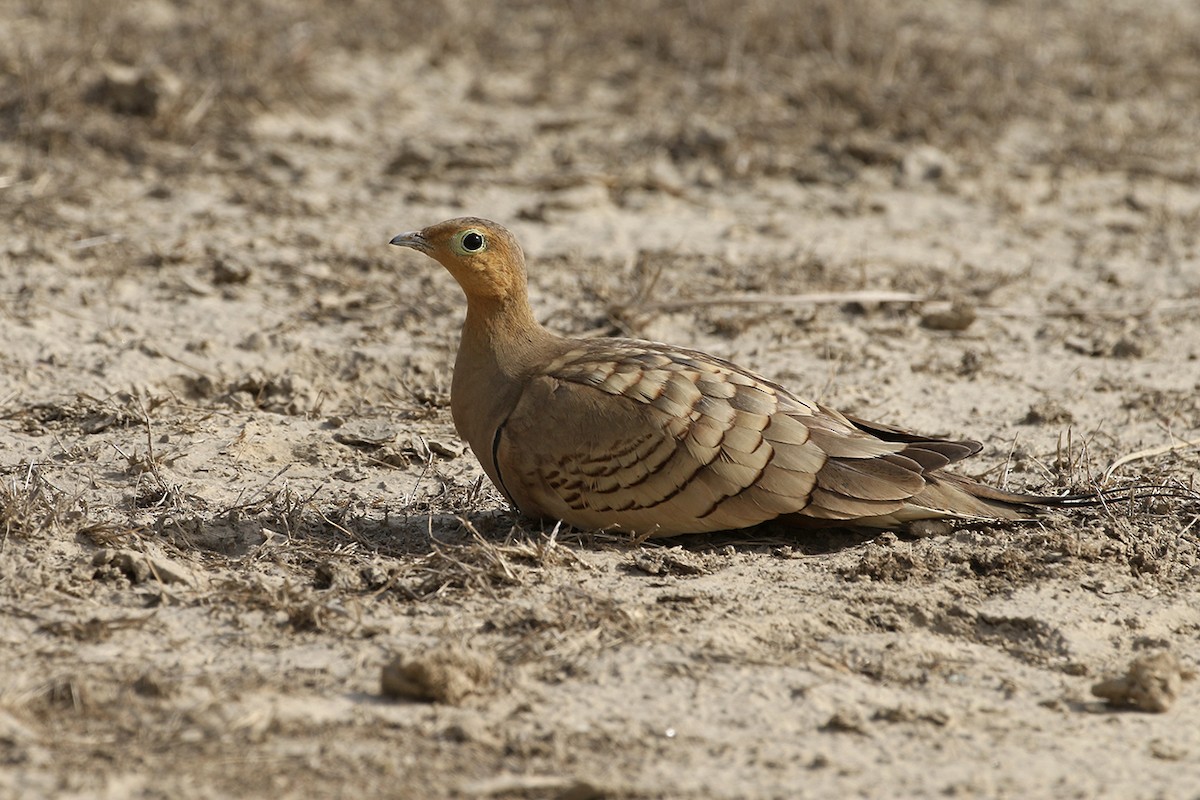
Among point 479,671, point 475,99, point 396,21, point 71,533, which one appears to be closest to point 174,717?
point 479,671

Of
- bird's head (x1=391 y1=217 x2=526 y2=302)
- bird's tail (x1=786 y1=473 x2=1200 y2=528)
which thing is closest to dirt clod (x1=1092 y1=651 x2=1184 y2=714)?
bird's tail (x1=786 y1=473 x2=1200 y2=528)

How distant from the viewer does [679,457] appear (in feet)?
14.3

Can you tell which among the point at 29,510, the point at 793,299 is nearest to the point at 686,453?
the point at 29,510

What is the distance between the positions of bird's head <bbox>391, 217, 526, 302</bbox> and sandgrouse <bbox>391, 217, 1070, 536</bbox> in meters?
0.23

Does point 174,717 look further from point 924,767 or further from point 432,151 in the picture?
point 432,151

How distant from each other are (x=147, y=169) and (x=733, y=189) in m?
3.00

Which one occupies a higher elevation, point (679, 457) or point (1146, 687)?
point (679, 457)

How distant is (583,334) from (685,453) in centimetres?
221

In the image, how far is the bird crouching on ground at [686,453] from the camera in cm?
436

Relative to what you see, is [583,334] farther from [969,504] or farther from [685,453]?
[969,504]

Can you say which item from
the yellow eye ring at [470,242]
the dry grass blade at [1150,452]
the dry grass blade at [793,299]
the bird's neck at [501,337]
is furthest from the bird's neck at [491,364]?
the dry grass blade at [1150,452]

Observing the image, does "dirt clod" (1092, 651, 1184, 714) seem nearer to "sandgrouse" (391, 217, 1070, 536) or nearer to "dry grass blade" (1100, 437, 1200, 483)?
"sandgrouse" (391, 217, 1070, 536)

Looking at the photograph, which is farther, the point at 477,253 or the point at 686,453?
the point at 477,253

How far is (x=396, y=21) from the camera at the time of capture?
9695mm
